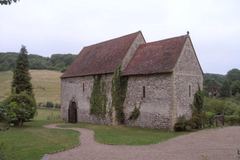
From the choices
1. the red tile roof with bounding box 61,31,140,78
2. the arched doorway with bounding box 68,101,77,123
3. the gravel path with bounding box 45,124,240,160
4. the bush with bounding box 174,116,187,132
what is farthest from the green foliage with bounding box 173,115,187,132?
the arched doorway with bounding box 68,101,77,123

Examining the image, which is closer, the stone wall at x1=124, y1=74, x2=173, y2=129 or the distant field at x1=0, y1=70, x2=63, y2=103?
the stone wall at x1=124, y1=74, x2=173, y2=129

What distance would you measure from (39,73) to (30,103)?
181ft

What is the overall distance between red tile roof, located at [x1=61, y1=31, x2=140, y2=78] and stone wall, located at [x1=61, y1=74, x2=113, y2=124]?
2.58 feet

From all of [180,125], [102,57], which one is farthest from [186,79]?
[102,57]

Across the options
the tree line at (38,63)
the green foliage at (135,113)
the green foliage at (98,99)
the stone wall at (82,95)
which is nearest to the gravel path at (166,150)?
the green foliage at (135,113)

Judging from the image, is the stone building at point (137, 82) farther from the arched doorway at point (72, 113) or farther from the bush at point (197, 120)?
the bush at point (197, 120)

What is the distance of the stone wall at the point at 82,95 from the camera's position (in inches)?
877

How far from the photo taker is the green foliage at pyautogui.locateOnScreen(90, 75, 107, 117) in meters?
22.5

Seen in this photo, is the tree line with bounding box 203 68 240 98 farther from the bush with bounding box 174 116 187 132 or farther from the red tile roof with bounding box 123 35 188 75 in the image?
the bush with bounding box 174 116 187 132

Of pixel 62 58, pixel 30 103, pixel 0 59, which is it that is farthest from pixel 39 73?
pixel 30 103

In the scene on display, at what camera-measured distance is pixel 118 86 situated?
69.3ft

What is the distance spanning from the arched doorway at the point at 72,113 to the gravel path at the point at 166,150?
13.4 metres

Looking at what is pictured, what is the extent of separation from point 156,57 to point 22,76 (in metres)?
22.7

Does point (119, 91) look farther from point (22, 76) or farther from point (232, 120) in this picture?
point (22, 76)
